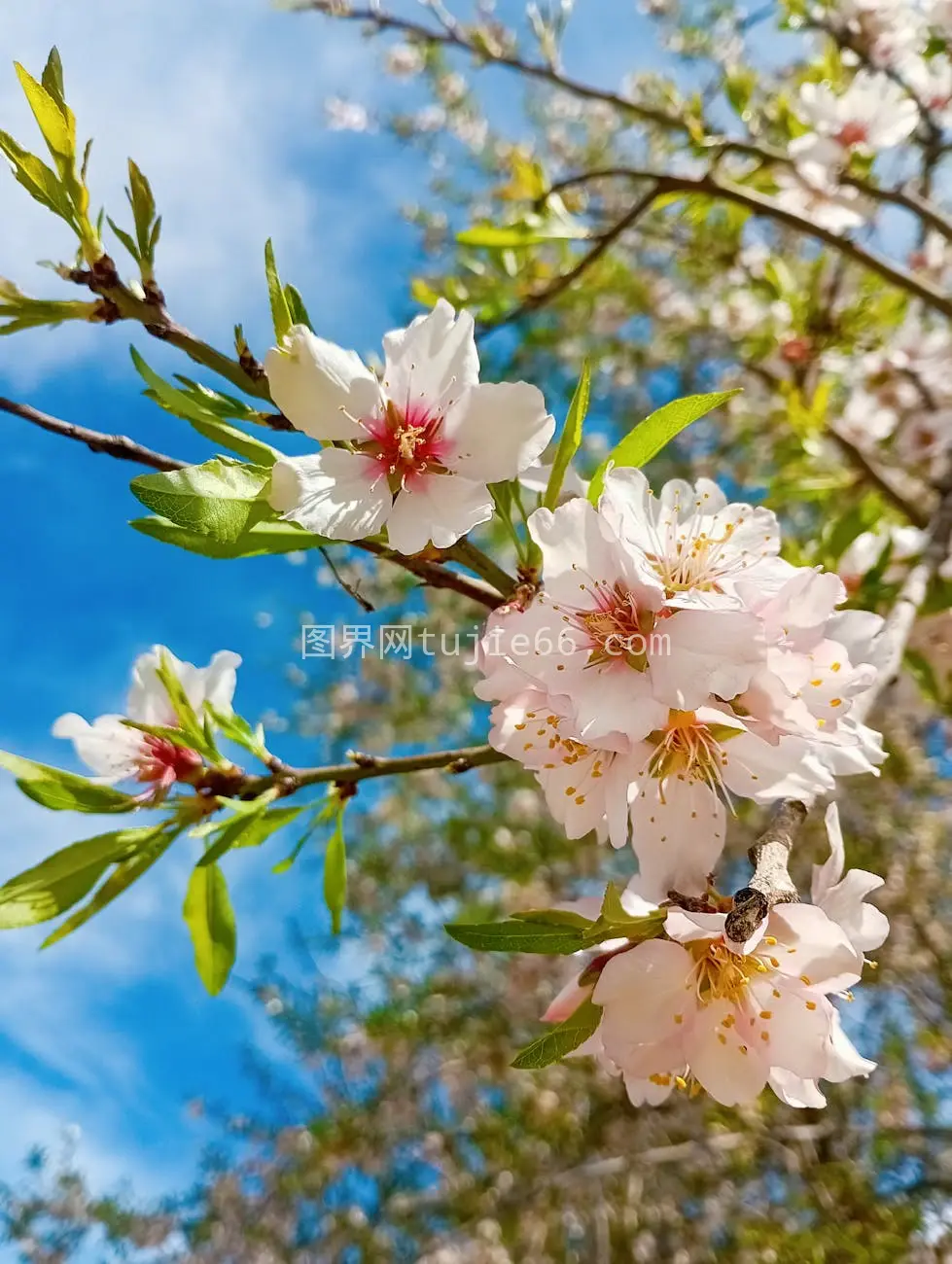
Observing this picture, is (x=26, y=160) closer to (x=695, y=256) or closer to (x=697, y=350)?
(x=695, y=256)

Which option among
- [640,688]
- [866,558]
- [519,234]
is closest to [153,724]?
[640,688]

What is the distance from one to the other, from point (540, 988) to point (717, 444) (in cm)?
247

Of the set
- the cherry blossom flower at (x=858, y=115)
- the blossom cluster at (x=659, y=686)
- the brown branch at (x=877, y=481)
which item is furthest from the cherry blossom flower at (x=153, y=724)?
the cherry blossom flower at (x=858, y=115)

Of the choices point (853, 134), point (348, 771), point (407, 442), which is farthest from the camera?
point (853, 134)

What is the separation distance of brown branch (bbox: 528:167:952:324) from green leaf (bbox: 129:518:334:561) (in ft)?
3.21

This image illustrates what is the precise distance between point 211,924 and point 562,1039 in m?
0.43

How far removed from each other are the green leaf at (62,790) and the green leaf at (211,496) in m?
0.33

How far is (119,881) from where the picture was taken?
0.85m

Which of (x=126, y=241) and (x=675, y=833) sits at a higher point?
(x=126, y=241)

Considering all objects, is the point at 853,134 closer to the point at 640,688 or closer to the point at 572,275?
the point at 572,275

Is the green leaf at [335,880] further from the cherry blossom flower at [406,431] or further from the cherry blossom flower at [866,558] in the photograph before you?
the cherry blossom flower at [866,558]

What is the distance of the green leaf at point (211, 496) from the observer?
2.07 ft

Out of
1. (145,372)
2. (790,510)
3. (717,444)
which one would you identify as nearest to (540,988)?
(790,510)

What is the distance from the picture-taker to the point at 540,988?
3770mm
